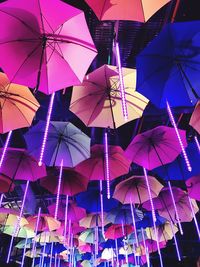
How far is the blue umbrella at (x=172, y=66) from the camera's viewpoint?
308 cm

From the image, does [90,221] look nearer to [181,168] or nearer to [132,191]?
[132,191]

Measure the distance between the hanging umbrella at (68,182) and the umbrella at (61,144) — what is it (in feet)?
2.55

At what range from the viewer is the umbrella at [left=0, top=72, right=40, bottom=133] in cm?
393

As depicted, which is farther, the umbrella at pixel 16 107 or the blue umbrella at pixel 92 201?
the blue umbrella at pixel 92 201

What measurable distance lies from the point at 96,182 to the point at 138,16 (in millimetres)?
5569

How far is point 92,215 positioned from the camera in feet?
25.0

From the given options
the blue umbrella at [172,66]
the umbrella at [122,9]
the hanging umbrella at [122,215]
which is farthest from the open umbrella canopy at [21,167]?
the umbrella at [122,9]

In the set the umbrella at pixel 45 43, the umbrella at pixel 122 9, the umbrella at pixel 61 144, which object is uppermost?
the umbrella at pixel 61 144

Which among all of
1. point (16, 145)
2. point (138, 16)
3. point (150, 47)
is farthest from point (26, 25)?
point (16, 145)

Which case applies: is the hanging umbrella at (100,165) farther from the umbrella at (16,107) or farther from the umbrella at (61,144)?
the umbrella at (16,107)

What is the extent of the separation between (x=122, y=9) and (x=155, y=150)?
295cm

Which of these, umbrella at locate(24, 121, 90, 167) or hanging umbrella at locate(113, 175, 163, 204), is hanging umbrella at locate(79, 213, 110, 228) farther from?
umbrella at locate(24, 121, 90, 167)

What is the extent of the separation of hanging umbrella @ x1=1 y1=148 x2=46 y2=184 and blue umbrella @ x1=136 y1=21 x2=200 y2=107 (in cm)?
269

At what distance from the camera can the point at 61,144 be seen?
4918 mm
